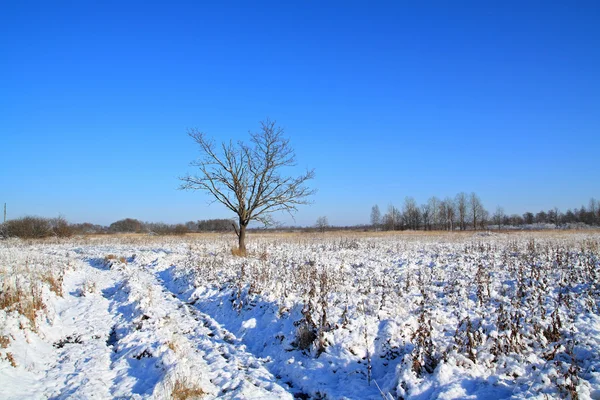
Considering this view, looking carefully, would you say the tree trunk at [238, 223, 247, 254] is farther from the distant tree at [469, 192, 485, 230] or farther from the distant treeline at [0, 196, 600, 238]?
the distant tree at [469, 192, 485, 230]

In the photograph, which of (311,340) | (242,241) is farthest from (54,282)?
(311,340)

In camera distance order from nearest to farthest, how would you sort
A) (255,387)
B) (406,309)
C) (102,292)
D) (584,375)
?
1. (584,375)
2. (255,387)
3. (406,309)
4. (102,292)

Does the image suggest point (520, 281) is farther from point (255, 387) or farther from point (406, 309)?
point (255, 387)

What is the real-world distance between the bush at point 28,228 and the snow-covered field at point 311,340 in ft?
132

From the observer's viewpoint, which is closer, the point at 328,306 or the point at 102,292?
the point at 328,306

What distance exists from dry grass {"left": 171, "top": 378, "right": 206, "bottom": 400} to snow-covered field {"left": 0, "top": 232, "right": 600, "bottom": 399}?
0.02 metres

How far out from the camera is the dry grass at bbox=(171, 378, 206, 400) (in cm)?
482

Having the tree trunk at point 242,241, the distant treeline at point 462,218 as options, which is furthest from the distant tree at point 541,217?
the tree trunk at point 242,241

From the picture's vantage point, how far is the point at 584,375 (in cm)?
471

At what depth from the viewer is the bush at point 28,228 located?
42.5m

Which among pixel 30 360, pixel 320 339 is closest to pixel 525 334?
pixel 320 339

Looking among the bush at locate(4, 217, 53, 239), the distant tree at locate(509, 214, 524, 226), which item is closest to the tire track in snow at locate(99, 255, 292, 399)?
the bush at locate(4, 217, 53, 239)

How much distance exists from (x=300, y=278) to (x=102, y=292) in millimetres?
7359

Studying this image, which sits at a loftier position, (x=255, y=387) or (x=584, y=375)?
(x=584, y=375)
